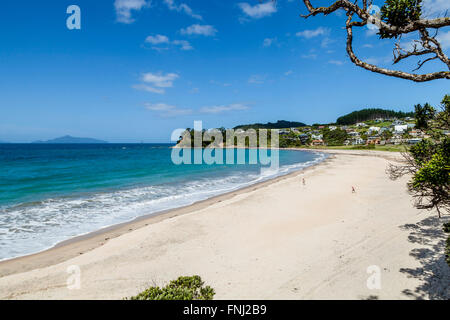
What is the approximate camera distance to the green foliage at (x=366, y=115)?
178m

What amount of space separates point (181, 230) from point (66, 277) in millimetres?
5401

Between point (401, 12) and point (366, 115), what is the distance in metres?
218

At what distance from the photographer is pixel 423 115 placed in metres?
6.25

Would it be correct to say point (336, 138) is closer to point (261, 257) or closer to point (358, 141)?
point (358, 141)

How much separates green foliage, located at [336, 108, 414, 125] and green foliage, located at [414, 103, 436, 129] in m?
207

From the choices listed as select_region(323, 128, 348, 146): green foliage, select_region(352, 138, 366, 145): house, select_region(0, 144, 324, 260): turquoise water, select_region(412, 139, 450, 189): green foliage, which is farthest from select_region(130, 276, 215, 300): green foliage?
select_region(323, 128, 348, 146): green foliage

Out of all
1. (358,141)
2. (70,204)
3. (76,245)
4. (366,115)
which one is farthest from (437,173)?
(366,115)

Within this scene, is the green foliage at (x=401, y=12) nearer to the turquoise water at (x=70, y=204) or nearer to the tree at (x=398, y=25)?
the tree at (x=398, y=25)

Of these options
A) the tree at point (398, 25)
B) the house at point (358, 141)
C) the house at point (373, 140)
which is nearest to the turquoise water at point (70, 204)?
the tree at point (398, 25)

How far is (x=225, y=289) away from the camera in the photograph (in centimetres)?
684

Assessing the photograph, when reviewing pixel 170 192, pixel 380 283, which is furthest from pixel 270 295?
pixel 170 192

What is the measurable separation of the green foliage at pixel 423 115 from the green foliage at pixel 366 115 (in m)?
207
